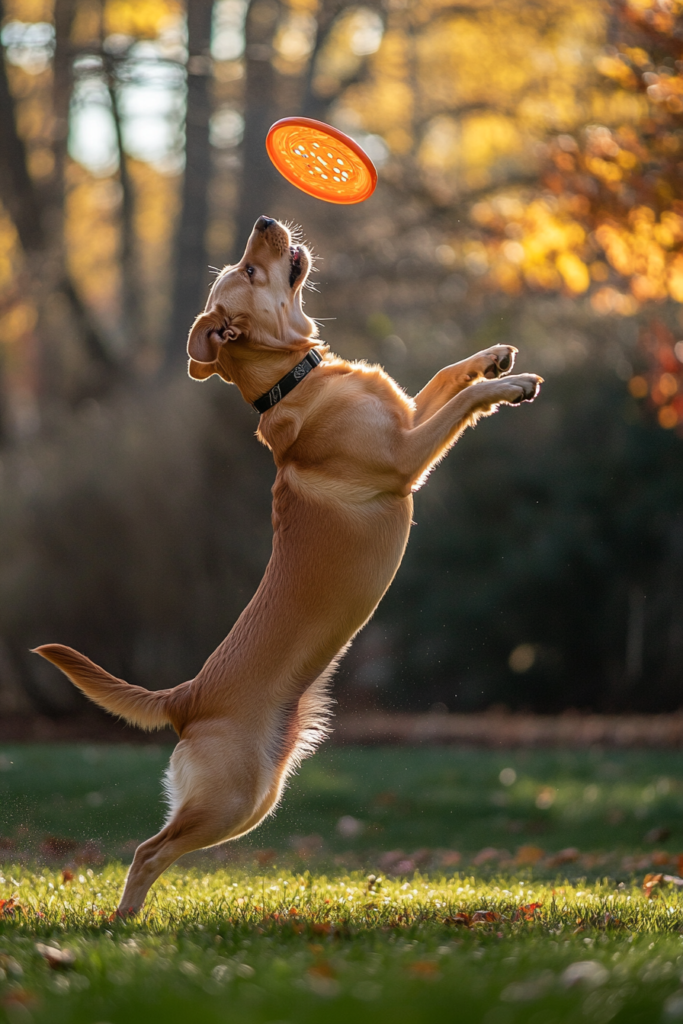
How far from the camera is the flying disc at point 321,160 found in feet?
17.6

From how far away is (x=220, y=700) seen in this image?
4.74 meters

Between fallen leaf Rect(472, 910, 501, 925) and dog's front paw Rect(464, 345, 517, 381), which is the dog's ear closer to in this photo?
dog's front paw Rect(464, 345, 517, 381)

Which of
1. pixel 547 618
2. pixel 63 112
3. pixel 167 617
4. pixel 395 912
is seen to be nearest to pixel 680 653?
pixel 547 618

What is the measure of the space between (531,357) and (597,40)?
431 cm

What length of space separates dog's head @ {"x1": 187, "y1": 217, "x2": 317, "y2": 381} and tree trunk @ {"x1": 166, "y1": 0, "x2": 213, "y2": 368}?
11.7 meters

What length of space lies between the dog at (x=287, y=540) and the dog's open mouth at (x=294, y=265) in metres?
0.06

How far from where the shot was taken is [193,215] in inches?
725

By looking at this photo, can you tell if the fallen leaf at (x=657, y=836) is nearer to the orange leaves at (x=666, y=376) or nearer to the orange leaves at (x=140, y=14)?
the orange leaves at (x=666, y=376)

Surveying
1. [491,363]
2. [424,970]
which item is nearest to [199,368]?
[491,363]

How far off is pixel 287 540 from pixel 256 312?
114cm

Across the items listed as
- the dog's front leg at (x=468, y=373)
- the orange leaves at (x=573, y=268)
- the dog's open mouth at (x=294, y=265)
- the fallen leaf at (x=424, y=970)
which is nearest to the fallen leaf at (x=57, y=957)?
the fallen leaf at (x=424, y=970)

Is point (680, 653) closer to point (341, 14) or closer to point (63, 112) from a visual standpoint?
point (341, 14)

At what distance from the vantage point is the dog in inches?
182

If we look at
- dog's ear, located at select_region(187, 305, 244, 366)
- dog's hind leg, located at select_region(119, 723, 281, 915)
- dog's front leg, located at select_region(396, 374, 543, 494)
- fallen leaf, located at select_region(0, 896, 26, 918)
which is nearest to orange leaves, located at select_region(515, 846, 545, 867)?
dog's hind leg, located at select_region(119, 723, 281, 915)
